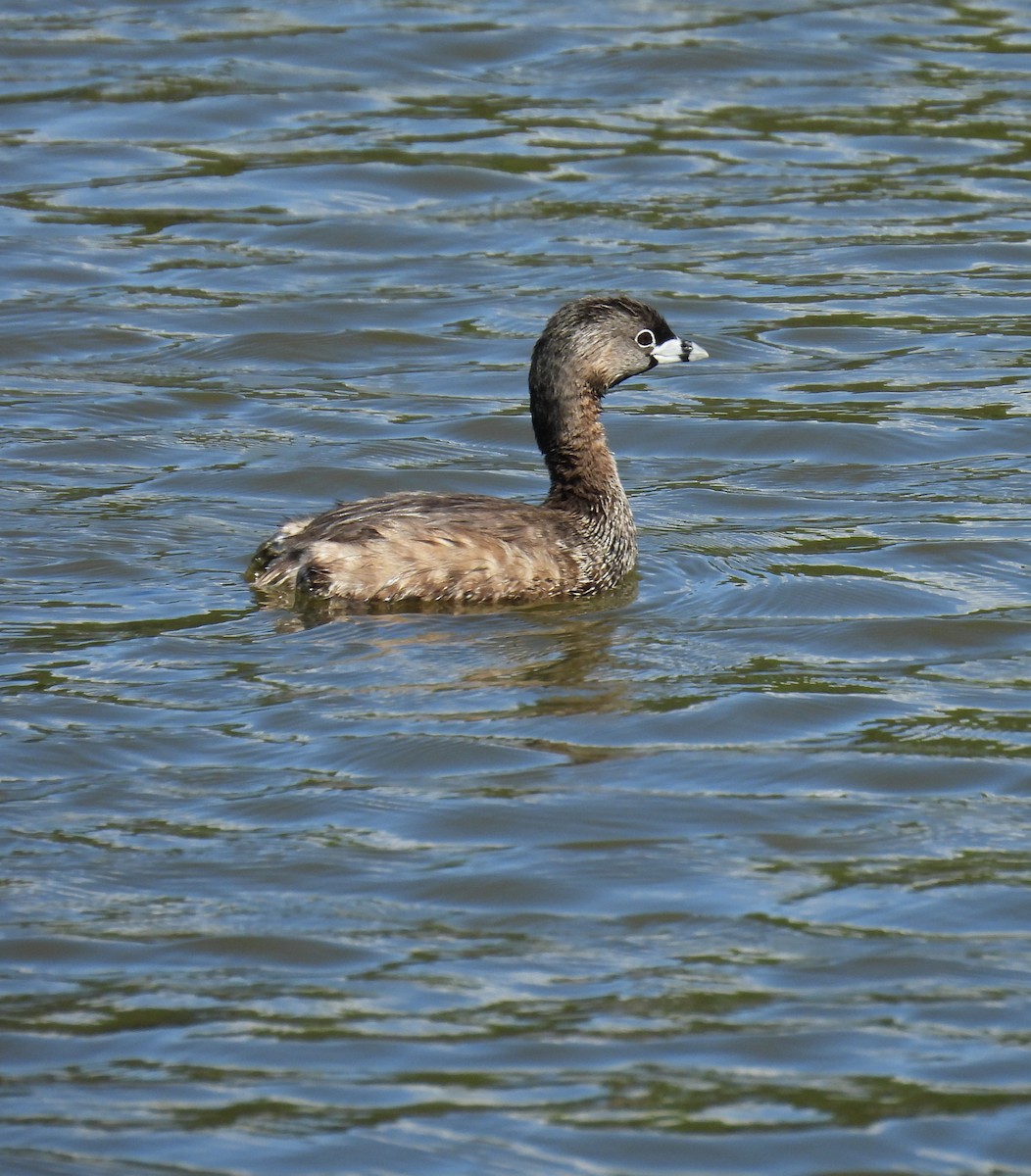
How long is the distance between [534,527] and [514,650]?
2.56ft

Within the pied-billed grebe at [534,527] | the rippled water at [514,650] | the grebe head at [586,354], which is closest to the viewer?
the rippled water at [514,650]

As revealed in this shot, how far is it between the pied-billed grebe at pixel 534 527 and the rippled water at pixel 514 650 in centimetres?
15

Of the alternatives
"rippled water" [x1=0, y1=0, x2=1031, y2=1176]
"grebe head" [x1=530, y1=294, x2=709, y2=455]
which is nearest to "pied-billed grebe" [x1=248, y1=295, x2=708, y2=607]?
"grebe head" [x1=530, y1=294, x2=709, y2=455]

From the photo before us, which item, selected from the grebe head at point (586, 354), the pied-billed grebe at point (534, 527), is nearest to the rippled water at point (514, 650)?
the pied-billed grebe at point (534, 527)

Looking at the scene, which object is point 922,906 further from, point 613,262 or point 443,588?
point 613,262

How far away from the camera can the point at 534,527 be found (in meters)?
8.59

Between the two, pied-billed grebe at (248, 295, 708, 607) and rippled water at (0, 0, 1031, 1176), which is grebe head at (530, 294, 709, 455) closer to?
pied-billed grebe at (248, 295, 708, 607)

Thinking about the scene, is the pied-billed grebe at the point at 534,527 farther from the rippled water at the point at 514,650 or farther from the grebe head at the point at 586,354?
the rippled water at the point at 514,650

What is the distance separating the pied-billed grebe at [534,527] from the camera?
8.25 metres

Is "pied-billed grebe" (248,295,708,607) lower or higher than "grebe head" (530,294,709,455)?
lower

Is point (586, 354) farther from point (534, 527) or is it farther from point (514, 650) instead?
point (514, 650)

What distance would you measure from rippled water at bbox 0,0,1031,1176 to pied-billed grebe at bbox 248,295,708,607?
15cm

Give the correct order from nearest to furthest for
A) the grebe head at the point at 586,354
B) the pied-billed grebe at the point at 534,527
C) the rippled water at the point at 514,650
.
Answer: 1. the rippled water at the point at 514,650
2. the pied-billed grebe at the point at 534,527
3. the grebe head at the point at 586,354

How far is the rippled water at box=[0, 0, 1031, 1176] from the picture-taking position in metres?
5.12
